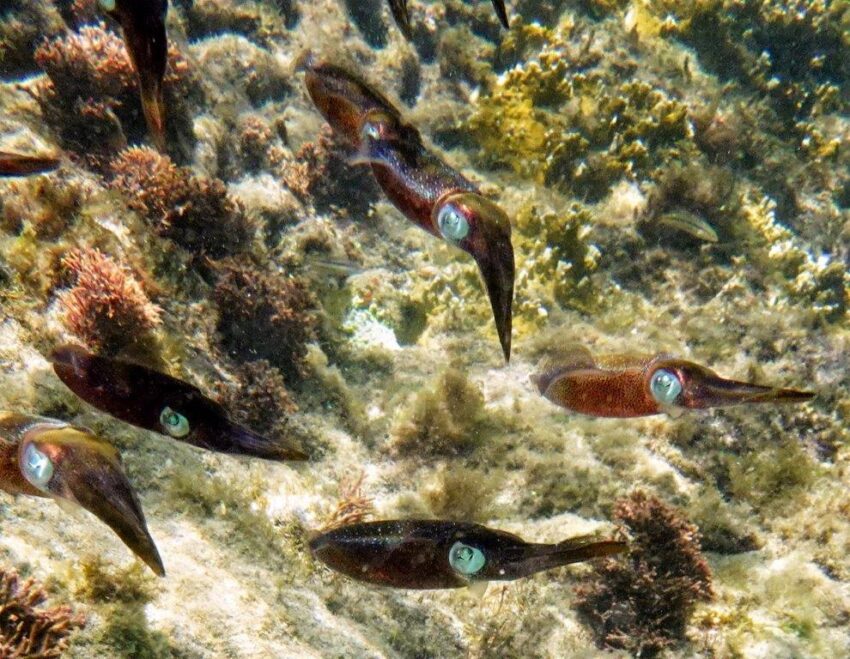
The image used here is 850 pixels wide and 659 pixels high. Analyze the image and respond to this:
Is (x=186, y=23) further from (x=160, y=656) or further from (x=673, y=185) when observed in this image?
(x=160, y=656)

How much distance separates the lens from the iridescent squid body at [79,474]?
1860 mm

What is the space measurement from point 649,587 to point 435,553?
10.7 feet

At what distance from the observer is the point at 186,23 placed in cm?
870

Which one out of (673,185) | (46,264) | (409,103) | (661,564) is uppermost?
(409,103)

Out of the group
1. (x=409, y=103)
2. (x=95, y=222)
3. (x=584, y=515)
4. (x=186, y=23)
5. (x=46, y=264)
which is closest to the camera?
(x=46, y=264)

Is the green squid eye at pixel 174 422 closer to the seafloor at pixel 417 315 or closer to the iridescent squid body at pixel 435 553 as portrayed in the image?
the iridescent squid body at pixel 435 553

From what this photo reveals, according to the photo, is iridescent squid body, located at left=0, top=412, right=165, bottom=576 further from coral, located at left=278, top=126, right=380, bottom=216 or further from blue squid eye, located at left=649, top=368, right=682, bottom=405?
coral, located at left=278, top=126, right=380, bottom=216

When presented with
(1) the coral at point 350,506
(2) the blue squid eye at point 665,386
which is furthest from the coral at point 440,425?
(2) the blue squid eye at point 665,386

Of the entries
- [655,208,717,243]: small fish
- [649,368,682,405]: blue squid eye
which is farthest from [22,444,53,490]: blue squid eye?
[655,208,717,243]: small fish

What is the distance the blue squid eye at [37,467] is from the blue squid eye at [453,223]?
159 centimetres

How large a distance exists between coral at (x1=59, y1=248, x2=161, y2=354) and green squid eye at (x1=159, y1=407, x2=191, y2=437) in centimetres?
280

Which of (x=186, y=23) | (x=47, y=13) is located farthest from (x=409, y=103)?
(x=47, y=13)

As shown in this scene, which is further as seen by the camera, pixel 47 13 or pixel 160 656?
pixel 47 13

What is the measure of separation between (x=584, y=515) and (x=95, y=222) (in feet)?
17.5
